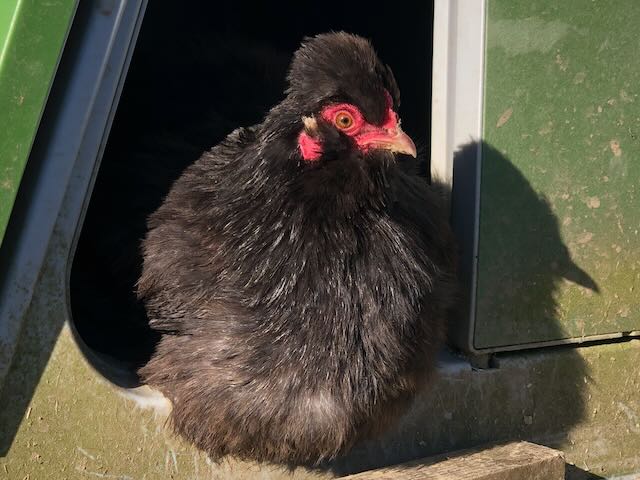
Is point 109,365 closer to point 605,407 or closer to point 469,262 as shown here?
point 469,262

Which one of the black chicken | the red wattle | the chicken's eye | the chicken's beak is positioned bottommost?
the black chicken

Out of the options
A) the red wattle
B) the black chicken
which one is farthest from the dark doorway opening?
the red wattle

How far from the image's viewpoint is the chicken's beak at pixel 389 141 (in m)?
1.86

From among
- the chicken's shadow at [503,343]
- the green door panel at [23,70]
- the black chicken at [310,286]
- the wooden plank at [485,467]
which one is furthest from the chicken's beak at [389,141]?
Answer: the wooden plank at [485,467]

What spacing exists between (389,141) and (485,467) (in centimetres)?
87

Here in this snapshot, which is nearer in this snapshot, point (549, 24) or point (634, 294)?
point (549, 24)

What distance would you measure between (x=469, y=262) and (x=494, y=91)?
0.47 metres

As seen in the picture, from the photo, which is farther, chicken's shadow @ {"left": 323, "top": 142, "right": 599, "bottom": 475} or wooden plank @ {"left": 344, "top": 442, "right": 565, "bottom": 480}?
chicken's shadow @ {"left": 323, "top": 142, "right": 599, "bottom": 475}

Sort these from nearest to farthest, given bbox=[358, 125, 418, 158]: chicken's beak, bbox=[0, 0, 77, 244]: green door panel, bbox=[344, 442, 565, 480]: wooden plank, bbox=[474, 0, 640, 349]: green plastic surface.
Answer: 1. bbox=[0, 0, 77, 244]: green door panel
2. bbox=[358, 125, 418, 158]: chicken's beak
3. bbox=[344, 442, 565, 480]: wooden plank
4. bbox=[474, 0, 640, 349]: green plastic surface

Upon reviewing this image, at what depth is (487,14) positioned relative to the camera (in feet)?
7.16

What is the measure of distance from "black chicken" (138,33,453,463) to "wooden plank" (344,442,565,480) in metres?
0.18

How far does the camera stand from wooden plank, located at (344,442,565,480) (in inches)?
80.7

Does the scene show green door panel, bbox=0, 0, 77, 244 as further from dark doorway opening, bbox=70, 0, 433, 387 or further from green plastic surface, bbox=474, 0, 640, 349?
green plastic surface, bbox=474, 0, 640, 349

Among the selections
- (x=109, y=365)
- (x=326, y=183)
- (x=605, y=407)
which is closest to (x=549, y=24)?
(x=326, y=183)
